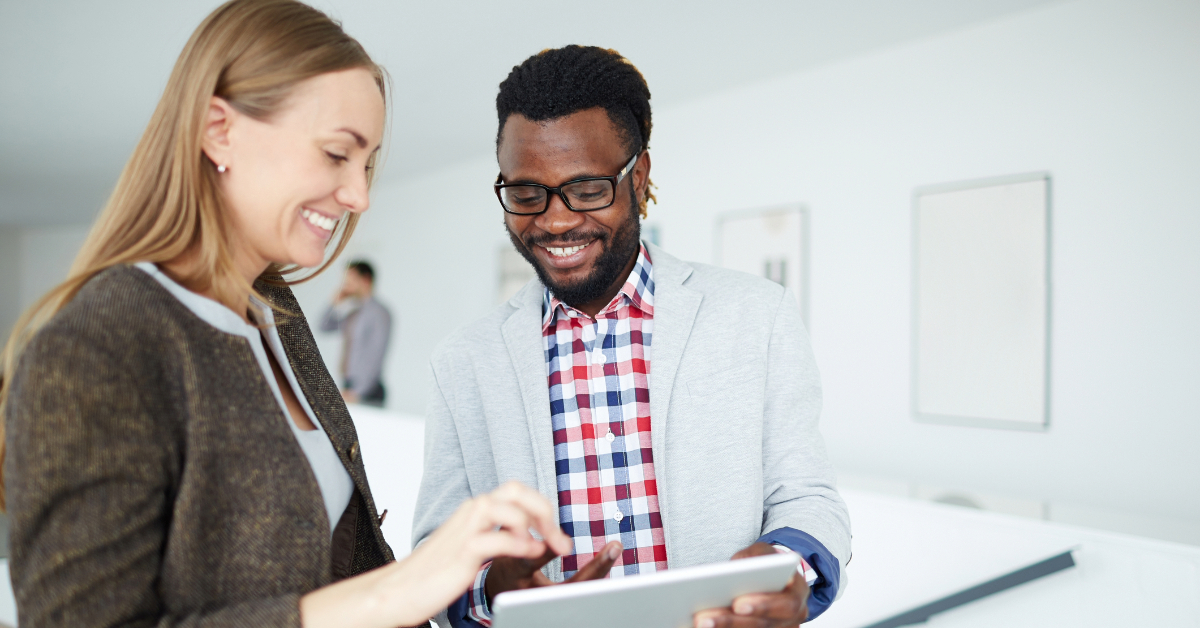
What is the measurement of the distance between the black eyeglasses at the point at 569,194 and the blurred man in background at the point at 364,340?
185 inches

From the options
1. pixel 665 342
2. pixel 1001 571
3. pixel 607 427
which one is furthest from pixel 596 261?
pixel 1001 571

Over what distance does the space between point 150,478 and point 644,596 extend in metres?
0.51

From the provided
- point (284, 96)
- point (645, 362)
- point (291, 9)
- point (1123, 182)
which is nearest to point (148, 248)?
point (284, 96)

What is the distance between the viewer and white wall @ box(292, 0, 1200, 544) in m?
2.89

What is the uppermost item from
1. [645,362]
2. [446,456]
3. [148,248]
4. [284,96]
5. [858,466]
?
[284,96]

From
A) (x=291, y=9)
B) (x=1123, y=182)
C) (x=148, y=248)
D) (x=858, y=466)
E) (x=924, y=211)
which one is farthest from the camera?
(x=858, y=466)

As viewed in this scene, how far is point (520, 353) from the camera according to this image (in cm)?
136

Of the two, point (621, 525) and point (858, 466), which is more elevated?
point (621, 525)

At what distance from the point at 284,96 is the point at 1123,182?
3.46 metres

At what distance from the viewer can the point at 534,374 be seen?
1327 millimetres

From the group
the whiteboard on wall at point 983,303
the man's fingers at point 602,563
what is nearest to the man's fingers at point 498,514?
the man's fingers at point 602,563

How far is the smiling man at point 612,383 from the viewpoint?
1230mm

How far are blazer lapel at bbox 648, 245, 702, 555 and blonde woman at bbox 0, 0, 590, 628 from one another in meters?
0.40

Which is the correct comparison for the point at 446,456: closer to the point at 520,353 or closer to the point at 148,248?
the point at 520,353
